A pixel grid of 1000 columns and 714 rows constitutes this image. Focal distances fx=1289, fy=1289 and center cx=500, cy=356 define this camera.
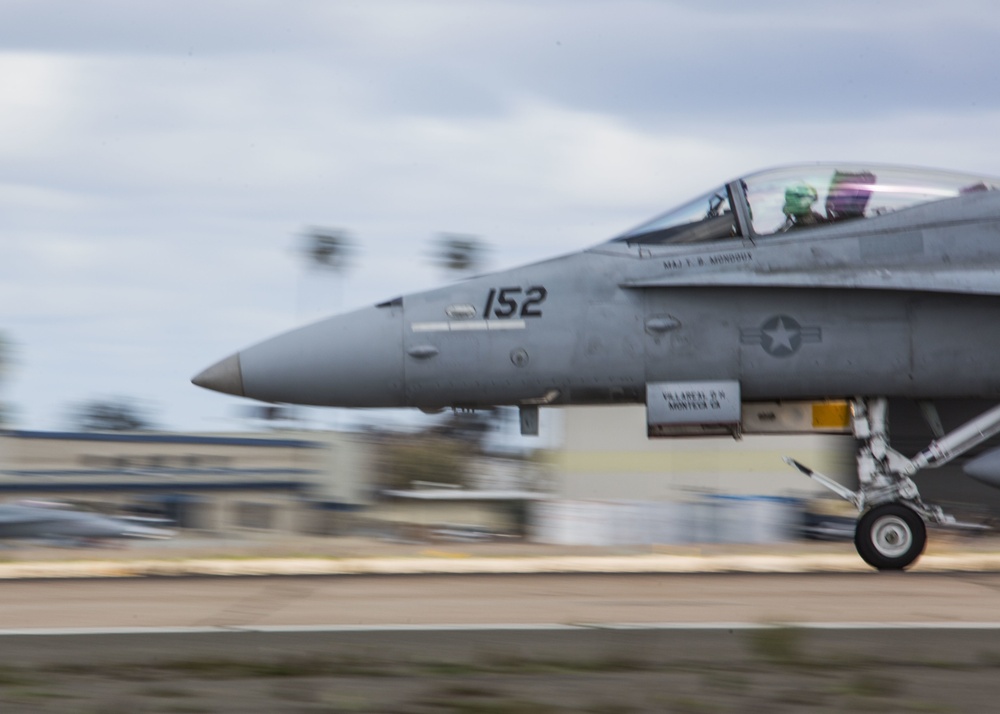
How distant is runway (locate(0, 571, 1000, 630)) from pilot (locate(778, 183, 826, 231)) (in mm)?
2785

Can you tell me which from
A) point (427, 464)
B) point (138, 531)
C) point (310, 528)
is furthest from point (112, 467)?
point (427, 464)

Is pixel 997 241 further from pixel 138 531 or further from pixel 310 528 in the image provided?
pixel 310 528

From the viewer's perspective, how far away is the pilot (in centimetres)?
1030

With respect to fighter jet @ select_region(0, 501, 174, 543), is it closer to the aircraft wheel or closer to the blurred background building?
the blurred background building

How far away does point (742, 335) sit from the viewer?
33.4 ft

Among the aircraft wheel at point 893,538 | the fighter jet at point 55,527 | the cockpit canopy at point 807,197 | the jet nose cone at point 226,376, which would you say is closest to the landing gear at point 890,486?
the aircraft wheel at point 893,538

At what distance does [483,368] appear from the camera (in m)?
10.2

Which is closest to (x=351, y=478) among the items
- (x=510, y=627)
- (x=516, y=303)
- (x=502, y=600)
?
(x=516, y=303)

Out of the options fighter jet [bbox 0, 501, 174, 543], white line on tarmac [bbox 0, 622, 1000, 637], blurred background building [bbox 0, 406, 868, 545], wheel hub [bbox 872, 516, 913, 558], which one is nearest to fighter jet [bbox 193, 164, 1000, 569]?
wheel hub [bbox 872, 516, 913, 558]

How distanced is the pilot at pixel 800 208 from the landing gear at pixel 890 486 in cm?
150

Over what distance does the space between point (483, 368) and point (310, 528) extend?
3206 centimetres

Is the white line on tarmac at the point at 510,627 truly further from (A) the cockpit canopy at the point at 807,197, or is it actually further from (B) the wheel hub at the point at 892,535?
(A) the cockpit canopy at the point at 807,197

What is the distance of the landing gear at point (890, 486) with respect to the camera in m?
10.1

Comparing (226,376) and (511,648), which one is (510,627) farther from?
(226,376)
